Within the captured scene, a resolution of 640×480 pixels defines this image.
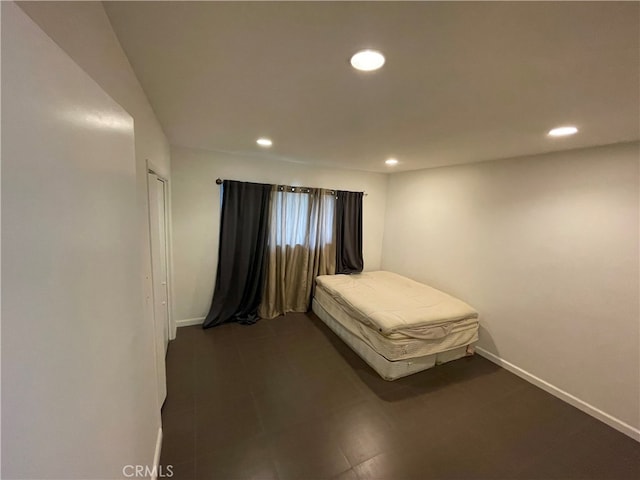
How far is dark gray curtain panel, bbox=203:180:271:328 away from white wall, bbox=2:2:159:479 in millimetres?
2332

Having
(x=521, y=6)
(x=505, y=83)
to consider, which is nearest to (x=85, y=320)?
(x=521, y=6)

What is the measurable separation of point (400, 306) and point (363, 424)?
1198mm

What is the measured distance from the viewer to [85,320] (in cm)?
63

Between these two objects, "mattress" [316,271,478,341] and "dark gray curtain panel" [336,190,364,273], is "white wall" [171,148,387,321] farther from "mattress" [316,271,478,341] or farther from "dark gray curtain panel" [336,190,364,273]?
"mattress" [316,271,478,341]

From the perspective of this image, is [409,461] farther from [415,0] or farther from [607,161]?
[607,161]

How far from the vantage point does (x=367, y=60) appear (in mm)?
1006

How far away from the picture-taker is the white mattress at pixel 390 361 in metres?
2.33

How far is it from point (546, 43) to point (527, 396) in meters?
2.75

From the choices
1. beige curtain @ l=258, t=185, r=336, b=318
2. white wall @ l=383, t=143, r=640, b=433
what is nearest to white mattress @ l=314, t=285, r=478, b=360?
white wall @ l=383, t=143, r=640, b=433

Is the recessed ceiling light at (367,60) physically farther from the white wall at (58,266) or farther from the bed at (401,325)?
the bed at (401,325)

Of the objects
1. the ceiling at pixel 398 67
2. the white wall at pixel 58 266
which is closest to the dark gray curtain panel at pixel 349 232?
the ceiling at pixel 398 67

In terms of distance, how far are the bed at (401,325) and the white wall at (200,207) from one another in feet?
5.57

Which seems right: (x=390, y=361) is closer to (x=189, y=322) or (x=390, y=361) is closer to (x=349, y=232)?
(x=349, y=232)

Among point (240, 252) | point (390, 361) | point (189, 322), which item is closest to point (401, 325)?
point (390, 361)
